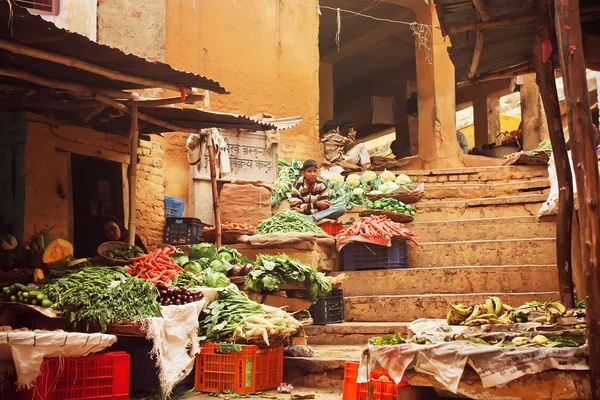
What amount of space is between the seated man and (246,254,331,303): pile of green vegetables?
22.1ft

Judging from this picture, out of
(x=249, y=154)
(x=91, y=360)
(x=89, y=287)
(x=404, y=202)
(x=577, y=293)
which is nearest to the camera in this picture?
(x=91, y=360)

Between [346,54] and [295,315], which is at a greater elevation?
[346,54]

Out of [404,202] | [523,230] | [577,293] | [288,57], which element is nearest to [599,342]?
[577,293]

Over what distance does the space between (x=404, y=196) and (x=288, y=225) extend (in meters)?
2.40

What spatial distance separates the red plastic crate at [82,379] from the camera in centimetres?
589

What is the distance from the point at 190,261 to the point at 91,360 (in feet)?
9.80

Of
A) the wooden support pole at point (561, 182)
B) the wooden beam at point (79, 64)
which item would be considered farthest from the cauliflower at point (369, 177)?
the wooden support pole at point (561, 182)

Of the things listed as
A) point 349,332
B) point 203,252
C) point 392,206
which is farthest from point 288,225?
point 349,332

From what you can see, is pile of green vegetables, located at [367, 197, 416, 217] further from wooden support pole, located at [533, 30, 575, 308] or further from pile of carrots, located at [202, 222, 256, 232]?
wooden support pole, located at [533, 30, 575, 308]

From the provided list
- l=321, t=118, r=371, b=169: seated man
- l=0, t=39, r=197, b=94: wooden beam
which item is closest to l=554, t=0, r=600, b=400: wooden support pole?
l=0, t=39, r=197, b=94: wooden beam

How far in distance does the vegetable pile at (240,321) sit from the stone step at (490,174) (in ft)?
21.0

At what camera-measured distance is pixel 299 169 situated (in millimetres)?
14109

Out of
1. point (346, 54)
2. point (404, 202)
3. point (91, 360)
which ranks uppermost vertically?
point (346, 54)

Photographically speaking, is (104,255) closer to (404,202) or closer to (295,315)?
(295,315)
